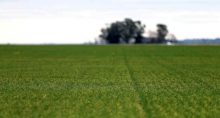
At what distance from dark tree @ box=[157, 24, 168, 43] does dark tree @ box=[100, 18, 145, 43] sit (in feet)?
47.8

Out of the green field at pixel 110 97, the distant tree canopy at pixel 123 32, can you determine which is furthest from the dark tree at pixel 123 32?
the green field at pixel 110 97

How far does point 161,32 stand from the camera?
19312cm

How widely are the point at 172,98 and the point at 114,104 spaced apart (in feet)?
8.17

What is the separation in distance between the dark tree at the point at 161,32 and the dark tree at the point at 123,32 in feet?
47.8

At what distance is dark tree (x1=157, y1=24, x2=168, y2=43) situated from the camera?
19162 cm

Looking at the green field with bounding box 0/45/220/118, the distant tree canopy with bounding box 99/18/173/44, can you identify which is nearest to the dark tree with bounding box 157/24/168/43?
the distant tree canopy with bounding box 99/18/173/44

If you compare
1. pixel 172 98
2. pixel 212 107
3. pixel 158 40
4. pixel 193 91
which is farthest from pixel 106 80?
pixel 158 40

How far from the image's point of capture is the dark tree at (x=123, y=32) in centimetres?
17374

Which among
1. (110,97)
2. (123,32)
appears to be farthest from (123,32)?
(110,97)

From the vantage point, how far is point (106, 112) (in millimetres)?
14391

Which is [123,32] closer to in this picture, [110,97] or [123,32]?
[123,32]

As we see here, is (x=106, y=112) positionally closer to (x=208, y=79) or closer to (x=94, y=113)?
(x=94, y=113)

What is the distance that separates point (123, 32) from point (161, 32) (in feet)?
76.0

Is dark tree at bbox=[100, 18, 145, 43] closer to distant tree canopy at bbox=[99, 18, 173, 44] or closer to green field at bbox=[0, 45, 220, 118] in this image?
distant tree canopy at bbox=[99, 18, 173, 44]
